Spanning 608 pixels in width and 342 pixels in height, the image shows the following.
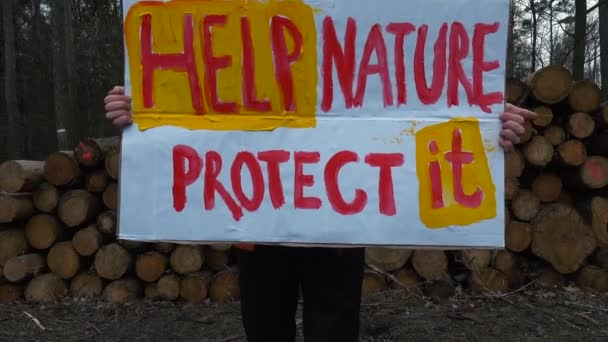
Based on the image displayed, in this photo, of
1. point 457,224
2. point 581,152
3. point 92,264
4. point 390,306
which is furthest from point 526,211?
point 92,264

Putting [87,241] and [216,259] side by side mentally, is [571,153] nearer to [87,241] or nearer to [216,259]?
[216,259]

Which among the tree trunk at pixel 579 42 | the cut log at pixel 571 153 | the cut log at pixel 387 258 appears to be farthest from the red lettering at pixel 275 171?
the tree trunk at pixel 579 42

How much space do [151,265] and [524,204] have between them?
105 inches

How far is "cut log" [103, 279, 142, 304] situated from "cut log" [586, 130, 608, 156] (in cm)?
343

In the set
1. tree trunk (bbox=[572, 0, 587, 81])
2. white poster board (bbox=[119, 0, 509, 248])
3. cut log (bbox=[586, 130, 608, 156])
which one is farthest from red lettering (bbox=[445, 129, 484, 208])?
tree trunk (bbox=[572, 0, 587, 81])

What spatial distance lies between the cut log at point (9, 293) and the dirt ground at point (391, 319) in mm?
73

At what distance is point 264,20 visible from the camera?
170 centimetres

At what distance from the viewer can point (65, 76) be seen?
31.6ft

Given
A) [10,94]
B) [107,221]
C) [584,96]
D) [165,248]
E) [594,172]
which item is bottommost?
[165,248]

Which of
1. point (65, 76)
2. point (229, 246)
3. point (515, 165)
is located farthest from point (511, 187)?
point (65, 76)

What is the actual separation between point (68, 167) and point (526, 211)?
321 centimetres

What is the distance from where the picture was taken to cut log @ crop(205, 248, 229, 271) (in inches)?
152

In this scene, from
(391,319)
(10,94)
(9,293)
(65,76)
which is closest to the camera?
(391,319)

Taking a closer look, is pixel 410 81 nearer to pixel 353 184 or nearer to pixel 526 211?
pixel 353 184
